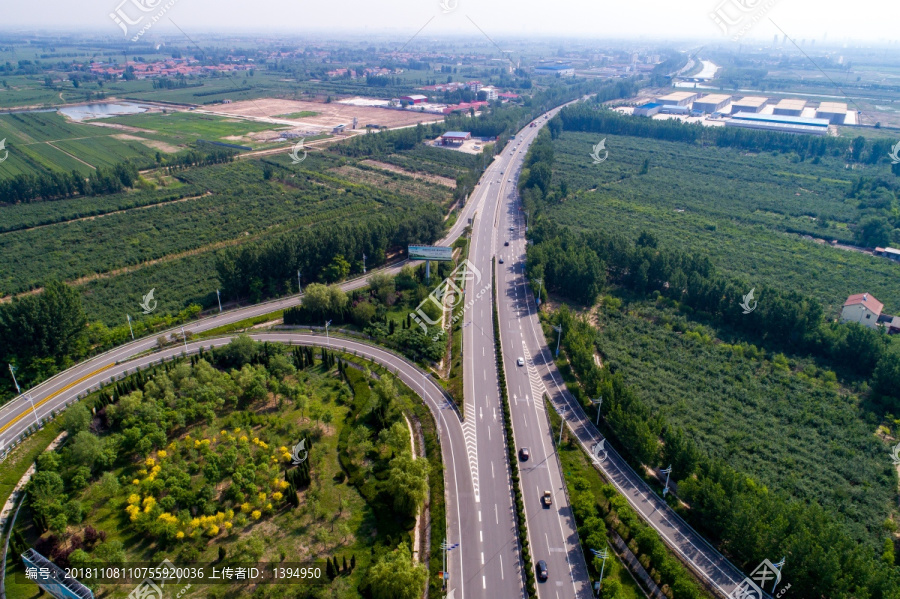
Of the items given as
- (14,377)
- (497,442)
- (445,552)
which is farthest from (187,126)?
(445,552)

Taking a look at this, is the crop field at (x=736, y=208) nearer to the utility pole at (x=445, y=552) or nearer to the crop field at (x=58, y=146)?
the utility pole at (x=445, y=552)

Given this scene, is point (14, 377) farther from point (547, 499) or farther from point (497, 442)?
point (547, 499)

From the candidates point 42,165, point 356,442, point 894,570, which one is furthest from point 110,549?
point 42,165

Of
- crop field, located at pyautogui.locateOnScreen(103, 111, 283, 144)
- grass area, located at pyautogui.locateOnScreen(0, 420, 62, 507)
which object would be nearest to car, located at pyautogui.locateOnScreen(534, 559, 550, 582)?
grass area, located at pyautogui.locateOnScreen(0, 420, 62, 507)

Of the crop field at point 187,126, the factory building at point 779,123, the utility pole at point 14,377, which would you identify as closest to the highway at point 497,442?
the utility pole at point 14,377

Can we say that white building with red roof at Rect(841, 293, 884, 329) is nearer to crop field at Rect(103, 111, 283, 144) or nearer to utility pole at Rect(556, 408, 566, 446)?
utility pole at Rect(556, 408, 566, 446)

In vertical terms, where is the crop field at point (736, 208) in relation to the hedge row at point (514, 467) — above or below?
above
